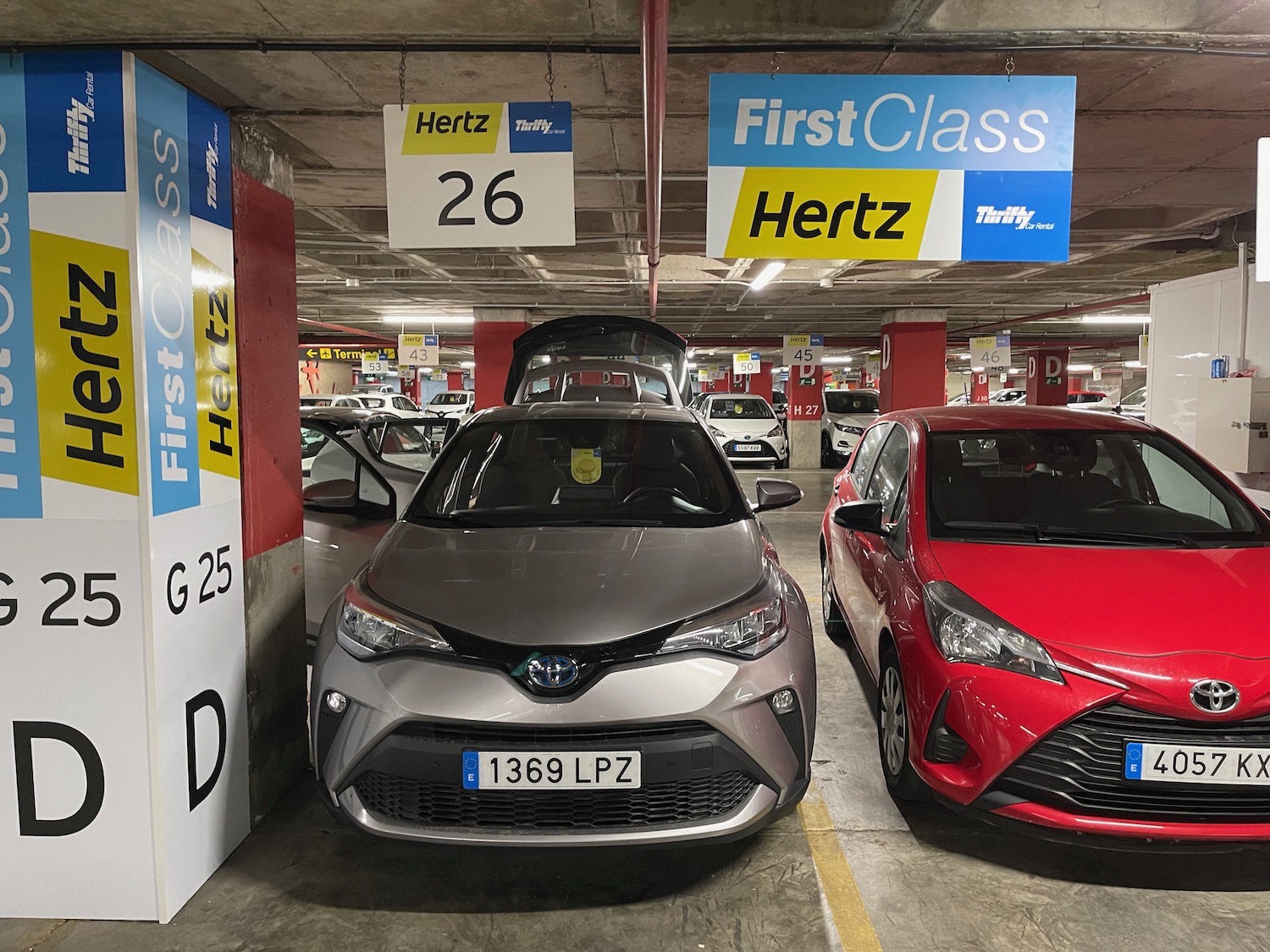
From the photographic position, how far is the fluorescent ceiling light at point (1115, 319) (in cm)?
1490

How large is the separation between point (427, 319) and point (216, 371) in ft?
46.2

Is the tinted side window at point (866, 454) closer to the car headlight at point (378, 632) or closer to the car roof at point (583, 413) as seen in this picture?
the car roof at point (583, 413)

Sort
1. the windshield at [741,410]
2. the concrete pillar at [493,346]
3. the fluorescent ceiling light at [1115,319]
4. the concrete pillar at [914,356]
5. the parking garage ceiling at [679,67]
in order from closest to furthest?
1. the parking garage ceiling at [679,67]
2. the concrete pillar at [914,356]
3. the concrete pillar at [493,346]
4. the windshield at [741,410]
5. the fluorescent ceiling light at [1115,319]

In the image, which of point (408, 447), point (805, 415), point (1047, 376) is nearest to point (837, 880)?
point (408, 447)

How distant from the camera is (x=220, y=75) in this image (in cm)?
265

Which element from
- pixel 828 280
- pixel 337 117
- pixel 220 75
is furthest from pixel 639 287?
pixel 220 75

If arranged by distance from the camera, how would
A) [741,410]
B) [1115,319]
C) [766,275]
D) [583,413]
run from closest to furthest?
[583,413], [766,275], [741,410], [1115,319]

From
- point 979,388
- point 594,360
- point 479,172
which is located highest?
point 979,388

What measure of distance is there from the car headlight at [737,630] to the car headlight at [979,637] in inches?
21.3

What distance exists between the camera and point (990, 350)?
56.7 feet

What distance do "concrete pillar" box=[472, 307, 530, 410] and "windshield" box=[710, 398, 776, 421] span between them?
3945mm

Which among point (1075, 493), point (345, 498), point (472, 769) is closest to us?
point (472, 769)

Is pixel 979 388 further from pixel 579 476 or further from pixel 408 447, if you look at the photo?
pixel 579 476

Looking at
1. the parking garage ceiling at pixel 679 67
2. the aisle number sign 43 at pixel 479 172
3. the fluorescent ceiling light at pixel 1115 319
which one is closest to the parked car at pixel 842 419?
the fluorescent ceiling light at pixel 1115 319
